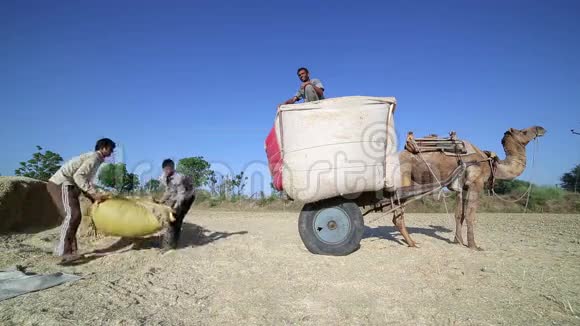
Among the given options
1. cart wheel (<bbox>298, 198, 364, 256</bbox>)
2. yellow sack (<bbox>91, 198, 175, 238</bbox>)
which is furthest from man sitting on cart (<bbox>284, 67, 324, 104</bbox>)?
yellow sack (<bbox>91, 198, 175, 238</bbox>)

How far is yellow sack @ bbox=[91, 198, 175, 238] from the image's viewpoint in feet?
15.3

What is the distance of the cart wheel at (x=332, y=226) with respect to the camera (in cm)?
509

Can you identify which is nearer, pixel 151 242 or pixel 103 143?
pixel 103 143

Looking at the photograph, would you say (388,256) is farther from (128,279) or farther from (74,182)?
(74,182)

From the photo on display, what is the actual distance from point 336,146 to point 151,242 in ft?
12.2

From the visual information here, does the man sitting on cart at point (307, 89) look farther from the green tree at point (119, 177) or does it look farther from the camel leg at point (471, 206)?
the green tree at point (119, 177)

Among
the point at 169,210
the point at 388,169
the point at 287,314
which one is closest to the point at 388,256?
the point at 388,169

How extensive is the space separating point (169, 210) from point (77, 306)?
2340 millimetres

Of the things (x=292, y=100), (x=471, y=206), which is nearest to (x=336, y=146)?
(x=292, y=100)

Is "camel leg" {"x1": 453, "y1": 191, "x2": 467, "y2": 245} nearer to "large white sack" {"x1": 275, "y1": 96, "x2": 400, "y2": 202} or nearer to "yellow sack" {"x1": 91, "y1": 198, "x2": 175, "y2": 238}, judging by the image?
"large white sack" {"x1": 275, "y1": 96, "x2": 400, "y2": 202}

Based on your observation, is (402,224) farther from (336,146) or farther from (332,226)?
(336,146)

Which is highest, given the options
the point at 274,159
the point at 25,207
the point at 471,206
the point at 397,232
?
the point at 274,159

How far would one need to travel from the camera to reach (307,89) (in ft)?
18.1

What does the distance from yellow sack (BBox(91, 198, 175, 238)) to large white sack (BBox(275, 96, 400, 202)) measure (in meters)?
1.95
